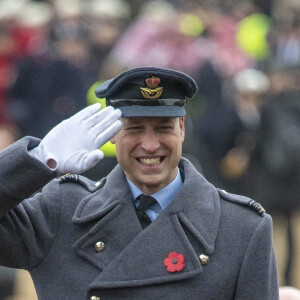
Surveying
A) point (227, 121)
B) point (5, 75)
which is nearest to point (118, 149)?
point (227, 121)

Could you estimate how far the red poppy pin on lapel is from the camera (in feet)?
19.4

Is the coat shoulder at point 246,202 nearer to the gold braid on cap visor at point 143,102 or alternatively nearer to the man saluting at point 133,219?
the man saluting at point 133,219

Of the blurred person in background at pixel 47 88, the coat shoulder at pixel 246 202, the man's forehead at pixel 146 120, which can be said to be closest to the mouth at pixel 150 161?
the man's forehead at pixel 146 120

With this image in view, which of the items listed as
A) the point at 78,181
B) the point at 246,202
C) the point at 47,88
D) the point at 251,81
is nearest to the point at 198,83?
the point at 251,81

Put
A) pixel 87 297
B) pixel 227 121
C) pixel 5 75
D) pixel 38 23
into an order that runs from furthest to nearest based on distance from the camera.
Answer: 1. pixel 38 23
2. pixel 5 75
3. pixel 227 121
4. pixel 87 297

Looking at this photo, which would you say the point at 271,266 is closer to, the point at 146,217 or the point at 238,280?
the point at 238,280

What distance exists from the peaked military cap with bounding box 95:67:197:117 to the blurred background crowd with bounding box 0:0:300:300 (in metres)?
4.25

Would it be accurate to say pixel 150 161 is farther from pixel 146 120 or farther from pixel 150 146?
pixel 146 120

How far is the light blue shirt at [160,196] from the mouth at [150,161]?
173 mm

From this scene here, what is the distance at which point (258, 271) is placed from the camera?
19.3 ft

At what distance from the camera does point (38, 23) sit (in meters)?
12.7

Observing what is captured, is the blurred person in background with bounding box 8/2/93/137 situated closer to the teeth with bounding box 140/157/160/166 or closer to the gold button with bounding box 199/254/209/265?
the teeth with bounding box 140/157/160/166

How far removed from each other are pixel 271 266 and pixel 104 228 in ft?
2.63

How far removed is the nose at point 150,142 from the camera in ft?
19.6
